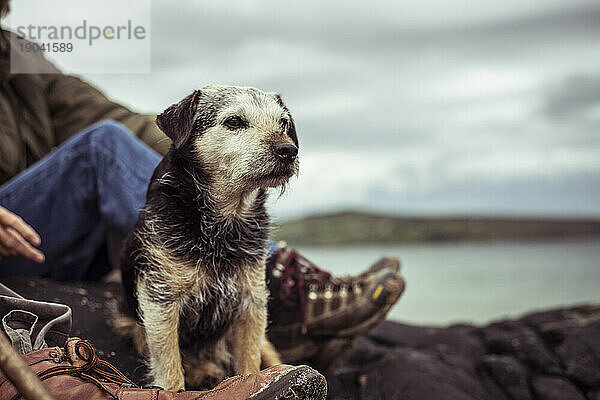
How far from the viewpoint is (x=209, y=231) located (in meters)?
1.50

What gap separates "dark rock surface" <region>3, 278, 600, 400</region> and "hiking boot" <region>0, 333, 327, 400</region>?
12.5 inches

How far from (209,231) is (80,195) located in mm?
1145

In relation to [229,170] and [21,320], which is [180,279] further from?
[21,320]

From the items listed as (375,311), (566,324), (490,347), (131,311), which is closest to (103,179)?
(131,311)

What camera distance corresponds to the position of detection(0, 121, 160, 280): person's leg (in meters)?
2.27

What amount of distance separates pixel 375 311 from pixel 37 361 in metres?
1.43

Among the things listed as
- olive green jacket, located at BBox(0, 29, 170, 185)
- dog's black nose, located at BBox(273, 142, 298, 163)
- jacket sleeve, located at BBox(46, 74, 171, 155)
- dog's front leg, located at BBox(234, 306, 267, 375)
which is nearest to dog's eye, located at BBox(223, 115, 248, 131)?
dog's black nose, located at BBox(273, 142, 298, 163)

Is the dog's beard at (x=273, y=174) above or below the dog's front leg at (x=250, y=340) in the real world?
above

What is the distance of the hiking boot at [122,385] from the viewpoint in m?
1.33

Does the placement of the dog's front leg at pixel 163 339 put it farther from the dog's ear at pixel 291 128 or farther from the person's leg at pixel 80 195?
the person's leg at pixel 80 195

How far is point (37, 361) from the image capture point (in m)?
1.39

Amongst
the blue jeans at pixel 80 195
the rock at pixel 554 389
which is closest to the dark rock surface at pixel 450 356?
the rock at pixel 554 389

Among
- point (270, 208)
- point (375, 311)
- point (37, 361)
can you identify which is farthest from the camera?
point (375, 311)

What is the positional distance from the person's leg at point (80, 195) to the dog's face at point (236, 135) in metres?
0.78
